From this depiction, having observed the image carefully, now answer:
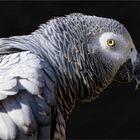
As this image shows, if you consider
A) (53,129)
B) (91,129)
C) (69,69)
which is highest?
(69,69)

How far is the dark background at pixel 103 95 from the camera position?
504 cm

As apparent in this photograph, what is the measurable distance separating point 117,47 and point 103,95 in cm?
232

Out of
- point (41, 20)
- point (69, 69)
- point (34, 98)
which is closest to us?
point (34, 98)

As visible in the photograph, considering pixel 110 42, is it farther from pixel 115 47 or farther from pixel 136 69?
pixel 136 69

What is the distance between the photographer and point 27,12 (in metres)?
5.06

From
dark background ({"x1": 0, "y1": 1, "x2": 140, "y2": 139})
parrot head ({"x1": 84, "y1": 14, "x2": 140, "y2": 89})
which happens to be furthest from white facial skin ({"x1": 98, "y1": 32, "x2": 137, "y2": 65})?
dark background ({"x1": 0, "y1": 1, "x2": 140, "y2": 139})

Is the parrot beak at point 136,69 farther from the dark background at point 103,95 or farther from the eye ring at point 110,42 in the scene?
the dark background at point 103,95

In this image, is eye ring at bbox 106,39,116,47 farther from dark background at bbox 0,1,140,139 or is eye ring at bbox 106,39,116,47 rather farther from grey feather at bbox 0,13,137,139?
dark background at bbox 0,1,140,139

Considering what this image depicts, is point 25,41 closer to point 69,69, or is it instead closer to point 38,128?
point 69,69

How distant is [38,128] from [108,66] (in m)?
0.42

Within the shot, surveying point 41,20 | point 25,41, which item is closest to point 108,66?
point 25,41

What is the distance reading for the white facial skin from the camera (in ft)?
9.32

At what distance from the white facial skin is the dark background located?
2.15m

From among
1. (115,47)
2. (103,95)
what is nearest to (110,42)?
(115,47)
